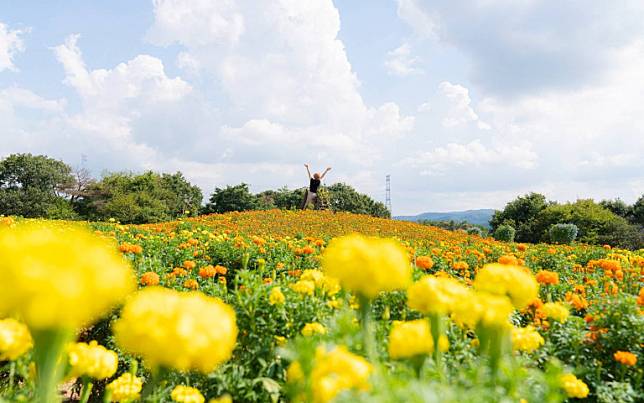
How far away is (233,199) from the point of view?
3109 centimetres

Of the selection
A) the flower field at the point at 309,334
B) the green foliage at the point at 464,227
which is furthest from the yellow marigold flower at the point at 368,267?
the green foliage at the point at 464,227

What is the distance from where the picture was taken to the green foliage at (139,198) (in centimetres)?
2367

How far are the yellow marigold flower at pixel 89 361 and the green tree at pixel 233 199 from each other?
97.2 feet

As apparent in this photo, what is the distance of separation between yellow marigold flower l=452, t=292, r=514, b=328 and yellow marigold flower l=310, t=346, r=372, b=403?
0.46m

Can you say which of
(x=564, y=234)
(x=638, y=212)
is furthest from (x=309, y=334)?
(x=638, y=212)

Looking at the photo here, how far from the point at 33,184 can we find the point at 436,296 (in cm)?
3778

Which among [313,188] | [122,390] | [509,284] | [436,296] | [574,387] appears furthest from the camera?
[313,188]

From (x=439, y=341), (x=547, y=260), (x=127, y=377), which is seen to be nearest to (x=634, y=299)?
(x=439, y=341)

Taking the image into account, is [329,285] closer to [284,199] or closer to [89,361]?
[89,361]

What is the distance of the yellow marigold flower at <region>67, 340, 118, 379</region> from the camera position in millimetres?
1373

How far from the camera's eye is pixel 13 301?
2.51ft

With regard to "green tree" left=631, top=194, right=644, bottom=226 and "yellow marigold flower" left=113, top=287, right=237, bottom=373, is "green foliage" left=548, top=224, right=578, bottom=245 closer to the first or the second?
"yellow marigold flower" left=113, top=287, right=237, bottom=373

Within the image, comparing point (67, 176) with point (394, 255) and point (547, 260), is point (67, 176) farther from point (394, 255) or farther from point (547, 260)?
point (394, 255)

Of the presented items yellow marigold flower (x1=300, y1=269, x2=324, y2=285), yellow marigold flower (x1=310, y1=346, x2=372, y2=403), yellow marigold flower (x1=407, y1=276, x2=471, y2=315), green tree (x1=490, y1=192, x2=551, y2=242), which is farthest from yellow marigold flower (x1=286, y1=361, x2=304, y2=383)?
green tree (x1=490, y1=192, x2=551, y2=242)
